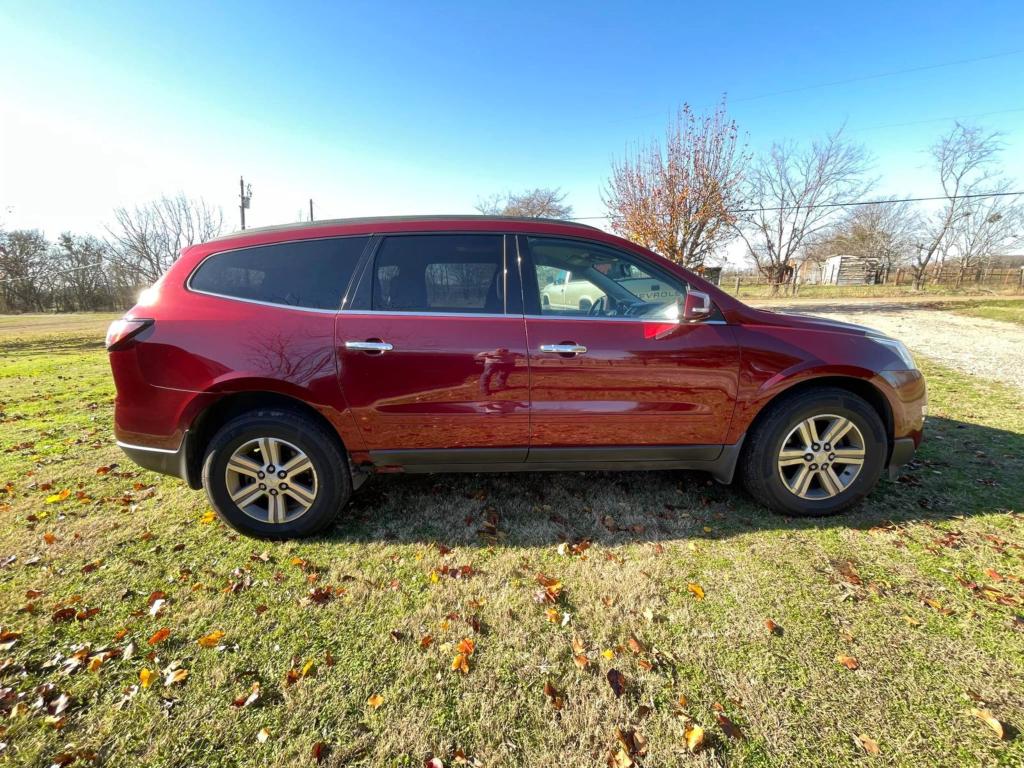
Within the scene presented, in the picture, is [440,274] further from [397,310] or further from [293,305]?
[293,305]

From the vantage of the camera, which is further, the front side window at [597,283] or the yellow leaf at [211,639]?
the front side window at [597,283]

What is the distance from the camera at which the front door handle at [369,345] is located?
2527mm

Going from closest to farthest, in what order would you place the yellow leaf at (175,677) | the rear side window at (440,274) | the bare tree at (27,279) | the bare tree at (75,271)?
the yellow leaf at (175,677) < the rear side window at (440,274) < the bare tree at (27,279) < the bare tree at (75,271)

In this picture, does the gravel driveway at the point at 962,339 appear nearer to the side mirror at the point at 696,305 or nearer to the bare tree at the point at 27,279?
the side mirror at the point at 696,305

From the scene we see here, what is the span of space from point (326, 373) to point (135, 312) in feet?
3.93

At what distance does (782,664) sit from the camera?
1872 millimetres

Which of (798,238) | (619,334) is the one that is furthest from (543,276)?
(798,238)

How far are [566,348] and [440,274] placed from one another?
891 millimetres

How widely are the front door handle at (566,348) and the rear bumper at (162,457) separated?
7.21 ft

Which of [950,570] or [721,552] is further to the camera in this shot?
[721,552]

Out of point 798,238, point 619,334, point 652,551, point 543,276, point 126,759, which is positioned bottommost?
point 126,759

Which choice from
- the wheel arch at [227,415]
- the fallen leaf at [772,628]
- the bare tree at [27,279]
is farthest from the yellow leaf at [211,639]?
the bare tree at [27,279]

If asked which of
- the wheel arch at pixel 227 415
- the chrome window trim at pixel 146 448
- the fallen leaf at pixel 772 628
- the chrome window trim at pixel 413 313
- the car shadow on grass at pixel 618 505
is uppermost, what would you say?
the chrome window trim at pixel 413 313

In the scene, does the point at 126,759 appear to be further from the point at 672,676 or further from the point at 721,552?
the point at 721,552
